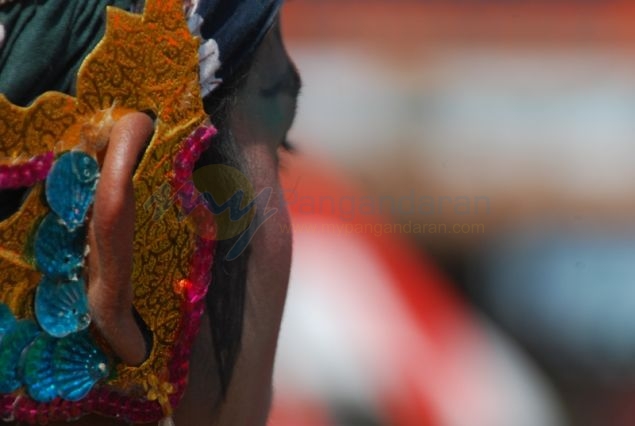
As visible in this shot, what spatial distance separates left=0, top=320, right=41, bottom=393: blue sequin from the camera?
0.98 m

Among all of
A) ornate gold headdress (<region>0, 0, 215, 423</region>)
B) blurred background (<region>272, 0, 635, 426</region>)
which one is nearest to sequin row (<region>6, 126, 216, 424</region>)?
ornate gold headdress (<region>0, 0, 215, 423</region>)

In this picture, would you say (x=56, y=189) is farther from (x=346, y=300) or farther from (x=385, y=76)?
(x=385, y=76)

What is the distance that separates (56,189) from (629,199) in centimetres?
418

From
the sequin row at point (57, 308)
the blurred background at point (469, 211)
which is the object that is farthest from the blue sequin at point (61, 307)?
the blurred background at point (469, 211)

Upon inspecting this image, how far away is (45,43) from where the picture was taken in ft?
3.32

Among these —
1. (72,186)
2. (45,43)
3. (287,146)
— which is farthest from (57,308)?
(287,146)

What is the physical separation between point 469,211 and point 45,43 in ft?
14.0

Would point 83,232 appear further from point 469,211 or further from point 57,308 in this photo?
point 469,211

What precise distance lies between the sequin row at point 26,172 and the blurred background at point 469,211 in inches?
94.4

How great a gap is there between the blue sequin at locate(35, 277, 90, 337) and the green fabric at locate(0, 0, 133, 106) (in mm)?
176

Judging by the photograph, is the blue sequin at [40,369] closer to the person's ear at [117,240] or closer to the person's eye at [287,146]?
the person's ear at [117,240]

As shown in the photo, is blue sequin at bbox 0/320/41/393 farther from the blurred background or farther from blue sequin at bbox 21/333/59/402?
the blurred background

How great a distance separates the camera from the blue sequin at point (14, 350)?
3.23 ft

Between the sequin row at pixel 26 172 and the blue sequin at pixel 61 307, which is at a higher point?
the sequin row at pixel 26 172
